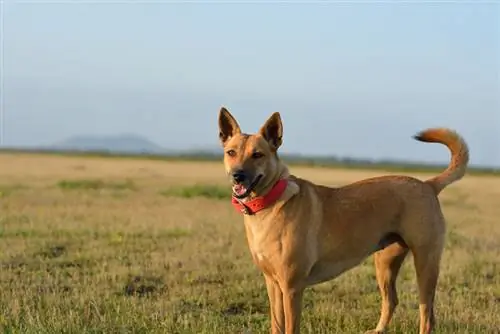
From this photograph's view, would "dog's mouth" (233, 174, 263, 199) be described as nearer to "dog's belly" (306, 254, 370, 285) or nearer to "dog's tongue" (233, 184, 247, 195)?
"dog's tongue" (233, 184, 247, 195)

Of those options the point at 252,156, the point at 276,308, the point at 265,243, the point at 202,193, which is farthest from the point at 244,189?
the point at 202,193

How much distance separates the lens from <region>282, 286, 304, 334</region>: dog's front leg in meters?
6.21

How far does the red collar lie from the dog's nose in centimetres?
36

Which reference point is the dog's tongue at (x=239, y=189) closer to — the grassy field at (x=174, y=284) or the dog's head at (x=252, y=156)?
the dog's head at (x=252, y=156)

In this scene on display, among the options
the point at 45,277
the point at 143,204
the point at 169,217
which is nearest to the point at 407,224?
the point at 45,277

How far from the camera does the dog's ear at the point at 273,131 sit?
6.20 m

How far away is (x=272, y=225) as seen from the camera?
6211mm

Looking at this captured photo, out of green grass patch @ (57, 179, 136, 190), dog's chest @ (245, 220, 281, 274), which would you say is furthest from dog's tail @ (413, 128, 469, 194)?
green grass patch @ (57, 179, 136, 190)

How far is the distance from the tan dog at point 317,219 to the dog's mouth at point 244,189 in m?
0.01

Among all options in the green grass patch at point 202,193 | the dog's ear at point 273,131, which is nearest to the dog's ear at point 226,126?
the dog's ear at point 273,131

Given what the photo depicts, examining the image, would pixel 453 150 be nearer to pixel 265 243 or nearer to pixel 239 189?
pixel 265 243

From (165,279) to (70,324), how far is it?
10.3 ft

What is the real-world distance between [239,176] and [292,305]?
1.24 metres

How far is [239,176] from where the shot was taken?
5.92m
